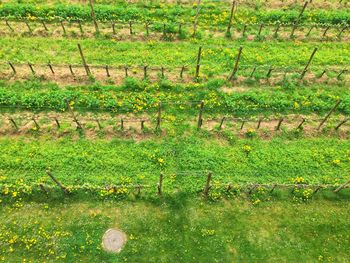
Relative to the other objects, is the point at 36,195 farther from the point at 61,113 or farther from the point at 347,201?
the point at 347,201

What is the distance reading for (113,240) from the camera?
1580 cm

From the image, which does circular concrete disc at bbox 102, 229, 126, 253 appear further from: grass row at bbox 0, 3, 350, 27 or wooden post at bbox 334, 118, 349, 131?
grass row at bbox 0, 3, 350, 27

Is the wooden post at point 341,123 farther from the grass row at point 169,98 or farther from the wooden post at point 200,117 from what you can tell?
the wooden post at point 200,117

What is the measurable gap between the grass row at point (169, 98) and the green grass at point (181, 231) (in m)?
5.44

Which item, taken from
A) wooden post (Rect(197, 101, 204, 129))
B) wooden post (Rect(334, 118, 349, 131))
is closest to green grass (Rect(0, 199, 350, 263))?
wooden post (Rect(197, 101, 204, 129))

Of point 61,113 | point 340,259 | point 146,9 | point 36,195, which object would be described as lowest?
point 340,259

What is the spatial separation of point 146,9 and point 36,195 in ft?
48.3

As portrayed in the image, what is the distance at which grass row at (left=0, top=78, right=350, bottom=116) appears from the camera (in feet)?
64.6

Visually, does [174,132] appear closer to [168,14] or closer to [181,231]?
[181,231]

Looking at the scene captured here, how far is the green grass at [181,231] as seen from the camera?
1550cm

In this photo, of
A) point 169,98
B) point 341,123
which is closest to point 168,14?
point 169,98

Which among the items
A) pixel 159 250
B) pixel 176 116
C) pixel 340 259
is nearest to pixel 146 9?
pixel 176 116

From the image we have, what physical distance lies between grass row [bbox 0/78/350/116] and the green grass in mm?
5444

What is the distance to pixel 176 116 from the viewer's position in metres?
19.6
